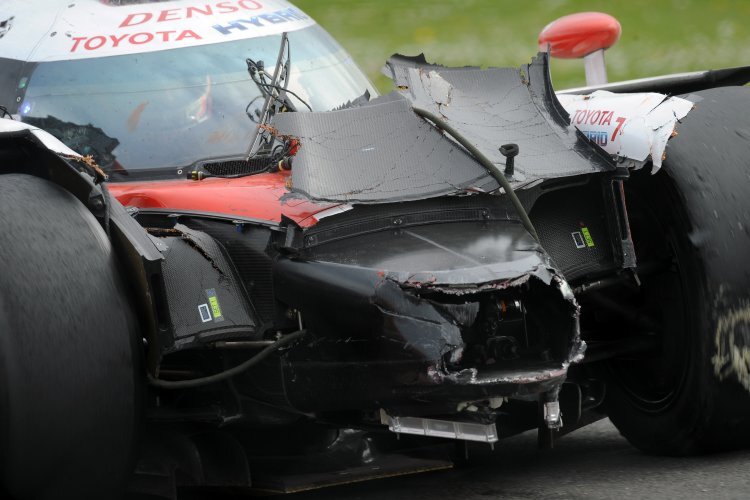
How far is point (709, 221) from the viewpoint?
5324 mm

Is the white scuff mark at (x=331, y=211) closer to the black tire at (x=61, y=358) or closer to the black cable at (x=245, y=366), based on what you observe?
the black cable at (x=245, y=366)

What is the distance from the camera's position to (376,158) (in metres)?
5.01

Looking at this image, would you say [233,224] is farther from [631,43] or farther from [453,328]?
[631,43]

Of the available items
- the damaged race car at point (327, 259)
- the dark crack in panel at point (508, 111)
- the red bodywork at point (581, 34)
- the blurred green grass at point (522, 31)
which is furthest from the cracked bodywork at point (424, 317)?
the blurred green grass at point (522, 31)

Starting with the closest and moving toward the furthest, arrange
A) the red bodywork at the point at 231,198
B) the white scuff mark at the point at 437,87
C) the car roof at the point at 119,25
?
the red bodywork at the point at 231,198 → the white scuff mark at the point at 437,87 → the car roof at the point at 119,25

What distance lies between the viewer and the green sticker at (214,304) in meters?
4.69

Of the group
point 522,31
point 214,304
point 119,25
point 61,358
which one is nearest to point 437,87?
point 214,304

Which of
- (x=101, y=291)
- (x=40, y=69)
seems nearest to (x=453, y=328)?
(x=101, y=291)

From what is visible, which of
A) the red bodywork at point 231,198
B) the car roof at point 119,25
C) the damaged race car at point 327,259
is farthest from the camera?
the car roof at point 119,25

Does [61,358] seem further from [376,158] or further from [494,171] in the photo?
[494,171]

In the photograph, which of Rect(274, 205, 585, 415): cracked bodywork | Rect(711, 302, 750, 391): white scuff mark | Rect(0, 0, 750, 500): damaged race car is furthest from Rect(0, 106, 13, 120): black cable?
Rect(711, 302, 750, 391): white scuff mark

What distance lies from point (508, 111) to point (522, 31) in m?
11.1

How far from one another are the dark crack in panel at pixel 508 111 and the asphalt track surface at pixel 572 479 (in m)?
1.11

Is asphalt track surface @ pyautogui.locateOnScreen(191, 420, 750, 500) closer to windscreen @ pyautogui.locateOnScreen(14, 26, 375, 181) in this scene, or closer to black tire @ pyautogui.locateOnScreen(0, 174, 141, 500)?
black tire @ pyautogui.locateOnScreen(0, 174, 141, 500)
